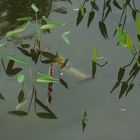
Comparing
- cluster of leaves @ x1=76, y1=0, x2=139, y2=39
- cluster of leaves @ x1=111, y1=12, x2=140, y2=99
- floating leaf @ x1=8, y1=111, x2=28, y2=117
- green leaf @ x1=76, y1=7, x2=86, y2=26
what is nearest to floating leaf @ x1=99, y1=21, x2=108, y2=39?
cluster of leaves @ x1=76, y1=0, x2=139, y2=39

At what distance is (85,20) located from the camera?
2420 mm

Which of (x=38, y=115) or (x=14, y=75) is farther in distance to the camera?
(x=14, y=75)

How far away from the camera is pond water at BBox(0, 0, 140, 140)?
1.80 metres

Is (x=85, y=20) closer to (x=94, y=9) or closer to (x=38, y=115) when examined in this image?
(x=94, y=9)

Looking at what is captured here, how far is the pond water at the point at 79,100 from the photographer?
70.7 inches

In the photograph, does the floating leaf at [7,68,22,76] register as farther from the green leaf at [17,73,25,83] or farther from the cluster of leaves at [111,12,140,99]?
the cluster of leaves at [111,12,140,99]

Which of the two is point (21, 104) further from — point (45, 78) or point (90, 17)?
point (90, 17)

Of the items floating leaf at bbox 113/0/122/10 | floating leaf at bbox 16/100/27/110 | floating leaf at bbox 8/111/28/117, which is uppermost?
floating leaf at bbox 113/0/122/10

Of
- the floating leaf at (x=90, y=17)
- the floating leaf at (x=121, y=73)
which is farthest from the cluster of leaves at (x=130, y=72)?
the floating leaf at (x=90, y=17)

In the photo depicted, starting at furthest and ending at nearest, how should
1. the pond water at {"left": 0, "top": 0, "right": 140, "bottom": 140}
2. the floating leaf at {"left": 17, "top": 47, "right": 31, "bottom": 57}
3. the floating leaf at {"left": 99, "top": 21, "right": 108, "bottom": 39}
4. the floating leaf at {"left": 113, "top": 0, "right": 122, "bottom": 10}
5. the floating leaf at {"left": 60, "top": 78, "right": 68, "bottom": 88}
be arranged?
1. the floating leaf at {"left": 113, "top": 0, "right": 122, "bottom": 10}
2. the floating leaf at {"left": 99, "top": 21, "right": 108, "bottom": 39}
3. the floating leaf at {"left": 17, "top": 47, "right": 31, "bottom": 57}
4. the floating leaf at {"left": 60, "top": 78, "right": 68, "bottom": 88}
5. the pond water at {"left": 0, "top": 0, "right": 140, "bottom": 140}

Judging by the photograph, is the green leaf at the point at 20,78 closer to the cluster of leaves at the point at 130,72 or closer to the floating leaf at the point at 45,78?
the floating leaf at the point at 45,78

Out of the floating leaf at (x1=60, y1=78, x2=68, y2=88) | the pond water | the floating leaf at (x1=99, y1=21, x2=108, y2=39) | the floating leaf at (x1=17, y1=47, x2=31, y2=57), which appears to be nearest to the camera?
the pond water

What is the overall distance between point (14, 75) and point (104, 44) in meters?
0.46

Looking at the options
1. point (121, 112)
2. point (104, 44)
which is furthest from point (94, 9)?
point (121, 112)
